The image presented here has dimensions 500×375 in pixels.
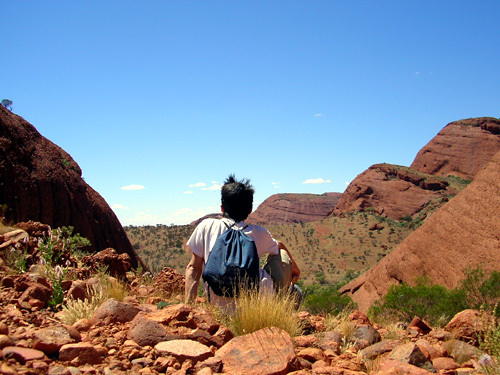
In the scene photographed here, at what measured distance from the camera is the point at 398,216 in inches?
2621

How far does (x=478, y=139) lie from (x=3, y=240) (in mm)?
87393

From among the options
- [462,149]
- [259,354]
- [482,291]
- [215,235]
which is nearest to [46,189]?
[215,235]

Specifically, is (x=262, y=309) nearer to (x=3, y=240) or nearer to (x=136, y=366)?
(x=136, y=366)

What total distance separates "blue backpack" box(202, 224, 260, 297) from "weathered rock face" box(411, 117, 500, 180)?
80831 millimetres

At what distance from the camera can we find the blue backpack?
3.75 metres

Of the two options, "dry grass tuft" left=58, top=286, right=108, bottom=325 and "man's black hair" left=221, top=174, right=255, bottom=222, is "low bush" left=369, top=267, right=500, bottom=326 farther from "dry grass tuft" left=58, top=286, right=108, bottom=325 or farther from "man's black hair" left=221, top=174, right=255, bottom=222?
"dry grass tuft" left=58, top=286, right=108, bottom=325

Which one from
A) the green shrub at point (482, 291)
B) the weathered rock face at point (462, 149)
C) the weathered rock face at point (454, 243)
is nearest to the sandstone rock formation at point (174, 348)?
the green shrub at point (482, 291)

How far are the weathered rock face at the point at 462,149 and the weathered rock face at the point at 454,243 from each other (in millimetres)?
65995

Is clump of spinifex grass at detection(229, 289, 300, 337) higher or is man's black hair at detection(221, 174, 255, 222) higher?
man's black hair at detection(221, 174, 255, 222)

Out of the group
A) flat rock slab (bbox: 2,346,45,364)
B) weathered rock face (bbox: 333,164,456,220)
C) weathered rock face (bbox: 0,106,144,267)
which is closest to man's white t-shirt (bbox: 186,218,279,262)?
flat rock slab (bbox: 2,346,45,364)

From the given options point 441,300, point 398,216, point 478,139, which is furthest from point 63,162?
point 478,139

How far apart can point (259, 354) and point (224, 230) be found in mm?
1333

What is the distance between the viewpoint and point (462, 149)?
79.6m

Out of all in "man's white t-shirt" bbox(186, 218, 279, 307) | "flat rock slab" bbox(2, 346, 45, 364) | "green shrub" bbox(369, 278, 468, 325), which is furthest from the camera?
"green shrub" bbox(369, 278, 468, 325)
